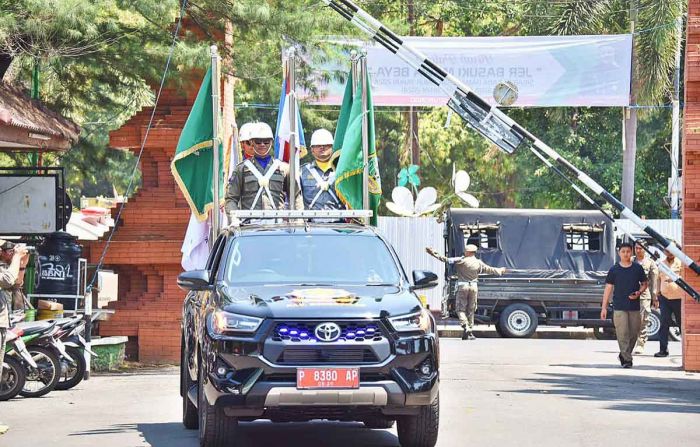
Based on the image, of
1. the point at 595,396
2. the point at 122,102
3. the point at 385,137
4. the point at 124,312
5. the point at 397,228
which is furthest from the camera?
the point at 385,137

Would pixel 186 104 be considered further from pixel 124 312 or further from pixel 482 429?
pixel 482 429

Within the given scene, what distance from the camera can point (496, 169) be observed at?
49.2 m

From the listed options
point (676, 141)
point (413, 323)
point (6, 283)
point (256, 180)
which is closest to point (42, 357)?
point (6, 283)

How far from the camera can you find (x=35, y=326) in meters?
16.0

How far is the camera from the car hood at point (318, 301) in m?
10.5

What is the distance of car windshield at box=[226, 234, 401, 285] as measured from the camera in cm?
1144

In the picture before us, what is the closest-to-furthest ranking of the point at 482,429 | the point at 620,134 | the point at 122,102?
1. the point at 482,429
2. the point at 122,102
3. the point at 620,134

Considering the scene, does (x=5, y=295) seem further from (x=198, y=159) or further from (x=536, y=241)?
(x=536, y=241)

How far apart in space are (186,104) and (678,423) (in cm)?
1042

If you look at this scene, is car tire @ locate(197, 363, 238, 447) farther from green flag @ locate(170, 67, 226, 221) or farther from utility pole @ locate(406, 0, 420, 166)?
utility pole @ locate(406, 0, 420, 166)

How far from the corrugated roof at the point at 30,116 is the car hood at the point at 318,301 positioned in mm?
7050

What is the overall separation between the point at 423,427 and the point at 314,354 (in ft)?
3.86

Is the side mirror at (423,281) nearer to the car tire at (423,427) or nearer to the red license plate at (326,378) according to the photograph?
the car tire at (423,427)

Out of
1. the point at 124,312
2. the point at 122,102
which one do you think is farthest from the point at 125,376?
the point at 122,102
